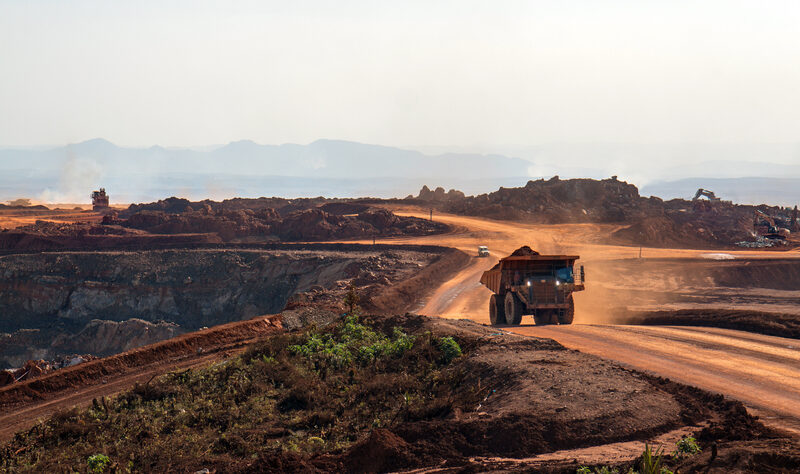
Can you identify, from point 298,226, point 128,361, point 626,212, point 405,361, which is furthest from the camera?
point 626,212

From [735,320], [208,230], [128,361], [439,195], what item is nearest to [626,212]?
[439,195]

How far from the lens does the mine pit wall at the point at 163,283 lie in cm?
4434

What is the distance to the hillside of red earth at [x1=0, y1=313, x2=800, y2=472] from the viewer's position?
9625 millimetres

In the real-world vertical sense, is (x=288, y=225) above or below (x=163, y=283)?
above

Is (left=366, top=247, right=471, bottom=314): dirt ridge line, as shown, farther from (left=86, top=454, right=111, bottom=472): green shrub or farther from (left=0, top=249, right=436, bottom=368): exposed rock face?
(left=86, top=454, right=111, bottom=472): green shrub

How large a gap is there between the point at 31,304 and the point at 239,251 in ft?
54.3

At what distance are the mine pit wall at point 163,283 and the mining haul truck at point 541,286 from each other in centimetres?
1804

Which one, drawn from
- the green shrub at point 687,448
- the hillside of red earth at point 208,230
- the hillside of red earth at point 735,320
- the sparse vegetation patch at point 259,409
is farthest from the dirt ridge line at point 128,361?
the hillside of red earth at point 208,230

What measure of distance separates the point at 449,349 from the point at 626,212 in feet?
191

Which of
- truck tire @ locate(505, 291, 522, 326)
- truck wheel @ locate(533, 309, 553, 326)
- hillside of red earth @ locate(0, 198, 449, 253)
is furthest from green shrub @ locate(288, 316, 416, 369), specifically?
hillside of red earth @ locate(0, 198, 449, 253)

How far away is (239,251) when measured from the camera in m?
53.3

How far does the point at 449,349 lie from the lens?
1614 centimetres

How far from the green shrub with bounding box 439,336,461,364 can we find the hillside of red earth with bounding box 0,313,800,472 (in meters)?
0.04

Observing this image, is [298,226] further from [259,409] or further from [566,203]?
[259,409]
